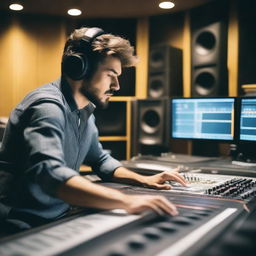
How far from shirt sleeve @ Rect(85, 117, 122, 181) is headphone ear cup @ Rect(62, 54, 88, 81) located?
378 mm

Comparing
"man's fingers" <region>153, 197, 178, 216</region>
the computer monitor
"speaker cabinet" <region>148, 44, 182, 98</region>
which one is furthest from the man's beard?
"speaker cabinet" <region>148, 44, 182, 98</region>

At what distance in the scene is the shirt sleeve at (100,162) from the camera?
5.39 ft

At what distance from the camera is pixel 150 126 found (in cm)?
294

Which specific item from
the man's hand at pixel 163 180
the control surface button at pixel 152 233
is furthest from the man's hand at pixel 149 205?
the man's hand at pixel 163 180

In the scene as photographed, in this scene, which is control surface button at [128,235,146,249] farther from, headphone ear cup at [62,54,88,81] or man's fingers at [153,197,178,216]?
headphone ear cup at [62,54,88,81]

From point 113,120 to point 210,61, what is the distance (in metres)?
1.19

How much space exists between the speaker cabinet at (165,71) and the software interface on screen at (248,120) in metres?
0.79

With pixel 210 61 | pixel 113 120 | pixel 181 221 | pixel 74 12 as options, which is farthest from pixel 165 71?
pixel 181 221

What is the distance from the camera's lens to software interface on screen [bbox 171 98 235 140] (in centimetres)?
248

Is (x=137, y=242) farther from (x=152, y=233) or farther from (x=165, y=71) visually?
(x=165, y=71)

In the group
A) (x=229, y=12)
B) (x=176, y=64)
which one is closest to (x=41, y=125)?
(x=176, y=64)

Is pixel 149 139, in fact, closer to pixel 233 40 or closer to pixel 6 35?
pixel 233 40

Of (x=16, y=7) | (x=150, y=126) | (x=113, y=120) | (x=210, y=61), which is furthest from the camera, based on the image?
(x=113, y=120)

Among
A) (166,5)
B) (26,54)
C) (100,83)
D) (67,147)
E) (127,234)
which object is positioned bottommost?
(127,234)
